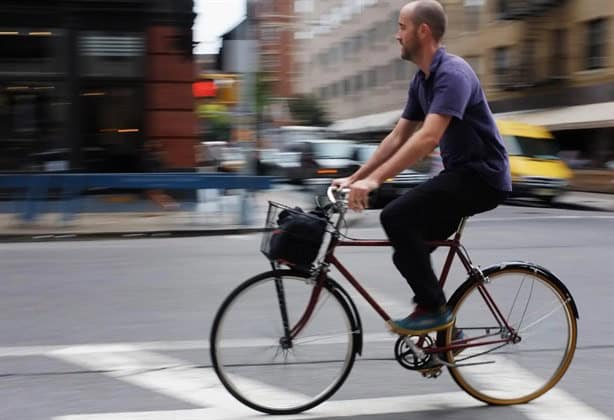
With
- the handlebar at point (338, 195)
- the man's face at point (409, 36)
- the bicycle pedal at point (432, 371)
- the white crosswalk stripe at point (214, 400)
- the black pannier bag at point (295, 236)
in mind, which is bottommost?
the white crosswalk stripe at point (214, 400)

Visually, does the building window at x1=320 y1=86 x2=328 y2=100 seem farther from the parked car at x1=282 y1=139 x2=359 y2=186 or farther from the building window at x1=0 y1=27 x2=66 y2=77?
the building window at x1=0 y1=27 x2=66 y2=77

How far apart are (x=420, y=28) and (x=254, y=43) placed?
37.0ft

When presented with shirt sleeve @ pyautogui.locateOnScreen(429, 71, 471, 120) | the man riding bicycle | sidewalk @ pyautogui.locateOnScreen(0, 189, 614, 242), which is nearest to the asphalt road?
the man riding bicycle

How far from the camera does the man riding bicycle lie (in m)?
3.62

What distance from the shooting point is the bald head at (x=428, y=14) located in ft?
12.0

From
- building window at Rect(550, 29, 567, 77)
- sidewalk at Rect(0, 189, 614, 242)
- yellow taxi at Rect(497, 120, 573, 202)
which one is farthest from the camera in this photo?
building window at Rect(550, 29, 567, 77)

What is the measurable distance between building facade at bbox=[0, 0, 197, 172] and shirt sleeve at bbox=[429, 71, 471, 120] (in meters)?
12.8

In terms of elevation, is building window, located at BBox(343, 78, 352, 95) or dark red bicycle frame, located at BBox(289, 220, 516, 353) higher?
building window, located at BBox(343, 78, 352, 95)

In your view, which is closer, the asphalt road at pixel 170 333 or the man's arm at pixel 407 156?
the man's arm at pixel 407 156

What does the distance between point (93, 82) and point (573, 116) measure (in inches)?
811

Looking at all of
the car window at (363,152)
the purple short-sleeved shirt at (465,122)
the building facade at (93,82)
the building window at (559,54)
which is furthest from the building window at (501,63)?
the purple short-sleeved shirt at (465,122)

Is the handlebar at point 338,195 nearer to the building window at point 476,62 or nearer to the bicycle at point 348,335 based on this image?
the bicycle at point 348,335

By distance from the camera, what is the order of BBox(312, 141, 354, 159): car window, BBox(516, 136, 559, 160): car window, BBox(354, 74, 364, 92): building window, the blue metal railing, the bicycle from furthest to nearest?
1. BBox(354, 74, 364, 92): building window
2. BBox(516, 136, 559, 160): car window
3. BBox(312, 141, 354, 159): car window
4. the blue metal railing
5. the bicycle

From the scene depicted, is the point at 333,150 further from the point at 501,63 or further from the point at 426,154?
the point at 501,63
